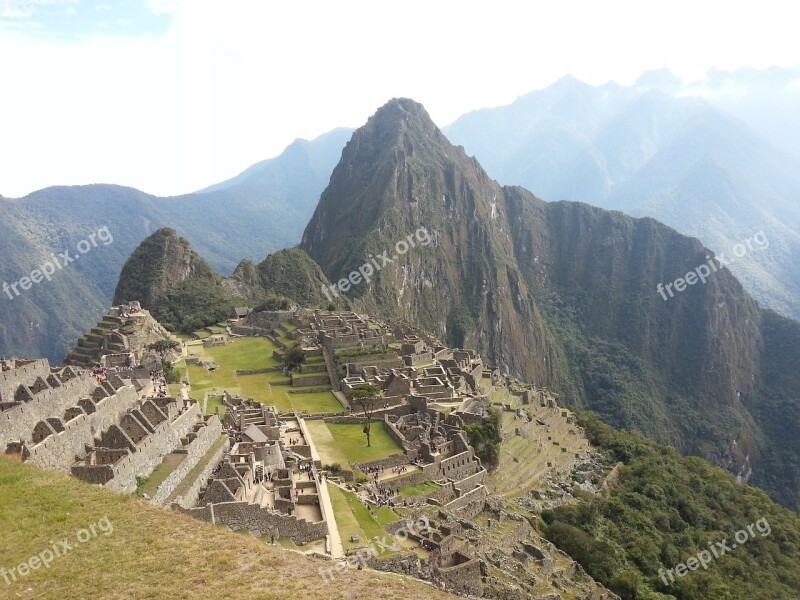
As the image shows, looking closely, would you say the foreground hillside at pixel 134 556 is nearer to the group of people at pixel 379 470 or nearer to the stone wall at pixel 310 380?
the group of people at pixel 379 470

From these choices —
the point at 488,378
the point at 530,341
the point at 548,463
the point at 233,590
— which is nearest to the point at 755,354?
the point at 530,341

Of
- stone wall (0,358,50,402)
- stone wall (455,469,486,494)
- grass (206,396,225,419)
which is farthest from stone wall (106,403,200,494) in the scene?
stone wall (455,469,486,494)

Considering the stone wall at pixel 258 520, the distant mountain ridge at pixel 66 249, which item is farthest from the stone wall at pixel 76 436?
the distant mountain ridge at pixel 66 249

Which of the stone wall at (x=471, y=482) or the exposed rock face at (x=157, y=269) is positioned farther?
the exposed rock face at (x=157, y=269)

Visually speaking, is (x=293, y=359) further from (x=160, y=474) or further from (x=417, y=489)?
(x=160, y=474)

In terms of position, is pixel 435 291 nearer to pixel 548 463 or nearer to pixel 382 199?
pixel 382 199

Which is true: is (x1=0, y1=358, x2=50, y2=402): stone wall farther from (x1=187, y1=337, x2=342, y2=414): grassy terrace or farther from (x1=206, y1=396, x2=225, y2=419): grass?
(x1=187, y1=337, x2=342, y2=414): grassy terrace

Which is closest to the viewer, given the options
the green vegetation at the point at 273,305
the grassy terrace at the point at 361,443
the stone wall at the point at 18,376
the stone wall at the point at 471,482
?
the stone wall at the point at 18,376
